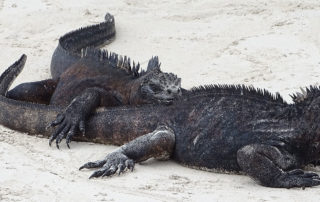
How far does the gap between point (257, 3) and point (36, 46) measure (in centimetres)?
278

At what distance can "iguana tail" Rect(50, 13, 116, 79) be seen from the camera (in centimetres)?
797

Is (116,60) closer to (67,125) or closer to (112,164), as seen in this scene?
(67,125)

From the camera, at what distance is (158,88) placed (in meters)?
6.54

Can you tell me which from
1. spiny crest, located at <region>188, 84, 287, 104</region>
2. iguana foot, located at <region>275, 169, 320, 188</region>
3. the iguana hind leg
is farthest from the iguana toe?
the iguana hind leg

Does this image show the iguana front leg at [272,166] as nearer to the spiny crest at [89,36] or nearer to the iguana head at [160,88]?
the iguana head at [160,88]

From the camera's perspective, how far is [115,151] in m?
6.05

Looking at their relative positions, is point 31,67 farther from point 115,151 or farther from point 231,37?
point 115,151

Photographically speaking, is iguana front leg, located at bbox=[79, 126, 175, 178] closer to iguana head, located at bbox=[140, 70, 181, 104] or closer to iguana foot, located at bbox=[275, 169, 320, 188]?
iguana head, located at bbox=[140, 70, 181, 104]

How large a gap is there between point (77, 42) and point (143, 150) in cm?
328

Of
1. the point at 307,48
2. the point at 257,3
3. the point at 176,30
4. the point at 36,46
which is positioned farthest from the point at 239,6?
the point at 36,46

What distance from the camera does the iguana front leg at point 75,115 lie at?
652 cm

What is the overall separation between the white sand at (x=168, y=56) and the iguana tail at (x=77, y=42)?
21cm

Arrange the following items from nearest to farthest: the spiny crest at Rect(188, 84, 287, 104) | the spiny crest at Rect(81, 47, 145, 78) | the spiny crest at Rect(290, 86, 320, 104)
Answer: the spiny crest at Rect(290, 86, 320, 104) < the spiny crest at Rect(188, 84, 287, 104) < the spiny crest at Rect(81, 47, 145, 78)

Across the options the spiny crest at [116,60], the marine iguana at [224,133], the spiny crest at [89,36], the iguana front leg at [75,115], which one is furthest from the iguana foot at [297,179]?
the spiny crest at [89,36]
